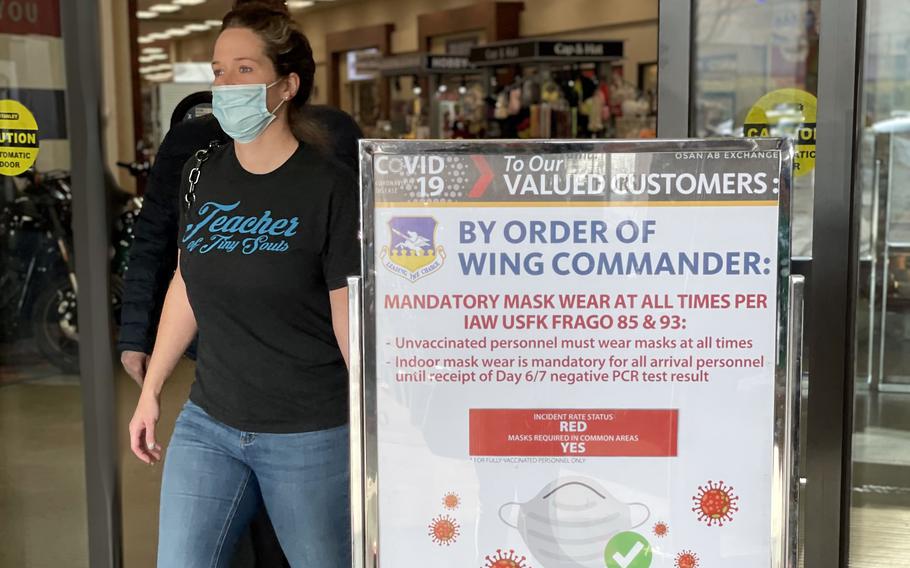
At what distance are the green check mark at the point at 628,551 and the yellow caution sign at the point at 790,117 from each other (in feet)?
5.24

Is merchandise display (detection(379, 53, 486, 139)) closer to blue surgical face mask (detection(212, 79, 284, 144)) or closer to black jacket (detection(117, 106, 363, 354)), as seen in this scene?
black jacket (detection(117, 106, 363, 354))

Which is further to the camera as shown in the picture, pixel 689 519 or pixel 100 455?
pixel 100 455

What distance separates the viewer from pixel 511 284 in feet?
5.44

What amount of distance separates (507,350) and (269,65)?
2.59 ft

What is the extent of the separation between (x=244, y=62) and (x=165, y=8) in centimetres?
1737

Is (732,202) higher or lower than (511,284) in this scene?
higher

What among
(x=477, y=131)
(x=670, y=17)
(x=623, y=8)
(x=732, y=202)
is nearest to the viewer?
(x=732, y=202)

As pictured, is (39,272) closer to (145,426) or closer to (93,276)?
(93,276)

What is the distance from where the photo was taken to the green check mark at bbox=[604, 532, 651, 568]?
1.71 m

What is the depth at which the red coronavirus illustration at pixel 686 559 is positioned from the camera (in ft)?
5.61

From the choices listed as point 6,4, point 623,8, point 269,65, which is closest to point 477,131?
point 623,8

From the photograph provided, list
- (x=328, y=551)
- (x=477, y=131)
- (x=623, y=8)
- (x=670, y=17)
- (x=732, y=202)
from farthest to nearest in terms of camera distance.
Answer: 1. (x=623, y=8)
2. (x=477, y=131)
3. (x=670, y=17)
4. (x=328, y=551)
5. (x=732, y=202)

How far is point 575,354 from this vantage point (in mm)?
1674

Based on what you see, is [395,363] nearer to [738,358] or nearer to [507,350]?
[507,350]
